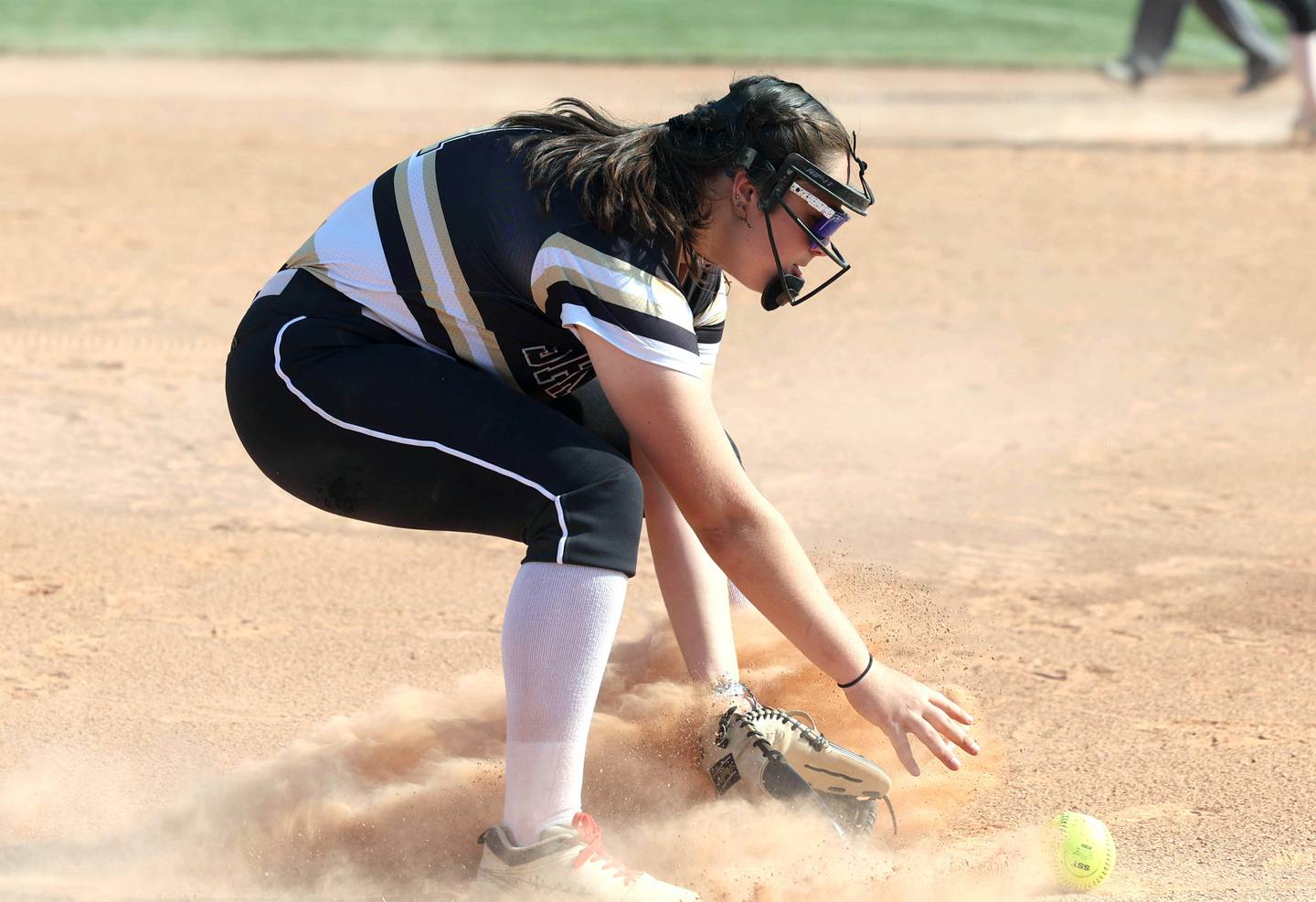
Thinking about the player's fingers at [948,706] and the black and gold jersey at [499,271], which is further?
the player's fingers at [948,706]

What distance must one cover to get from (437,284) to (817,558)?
153 centimetres

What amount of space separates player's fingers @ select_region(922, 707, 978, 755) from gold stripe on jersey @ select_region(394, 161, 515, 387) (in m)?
0.83

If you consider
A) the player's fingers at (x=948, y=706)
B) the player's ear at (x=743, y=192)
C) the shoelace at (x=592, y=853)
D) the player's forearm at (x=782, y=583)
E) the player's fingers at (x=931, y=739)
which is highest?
the player's ear at (x=743, y=192)

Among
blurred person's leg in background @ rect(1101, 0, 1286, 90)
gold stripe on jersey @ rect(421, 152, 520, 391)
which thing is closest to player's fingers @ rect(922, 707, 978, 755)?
gold stripe on jersey @ rect(421, 152, 520, 391)

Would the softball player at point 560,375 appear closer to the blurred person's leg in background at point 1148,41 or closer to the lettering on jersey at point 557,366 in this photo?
the lettering on jersey at point 557,366

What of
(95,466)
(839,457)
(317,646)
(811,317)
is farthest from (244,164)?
(317,646)

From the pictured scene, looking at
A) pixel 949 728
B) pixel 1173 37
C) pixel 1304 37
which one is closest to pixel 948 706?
pixel 949 728

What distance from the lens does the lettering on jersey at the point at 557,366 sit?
251 cm

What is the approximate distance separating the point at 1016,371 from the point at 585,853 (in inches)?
161

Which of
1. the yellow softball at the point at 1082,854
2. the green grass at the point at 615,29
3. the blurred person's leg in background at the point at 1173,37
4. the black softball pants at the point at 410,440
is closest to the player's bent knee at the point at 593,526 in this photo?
the black softball pants at the point at 410,440

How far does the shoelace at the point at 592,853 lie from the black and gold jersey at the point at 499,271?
659 mm

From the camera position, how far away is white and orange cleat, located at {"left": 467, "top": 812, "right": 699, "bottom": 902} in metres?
2.38

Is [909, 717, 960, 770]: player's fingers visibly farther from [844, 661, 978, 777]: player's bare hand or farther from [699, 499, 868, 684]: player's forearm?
[699, 499, 868, 684]: player's forearm

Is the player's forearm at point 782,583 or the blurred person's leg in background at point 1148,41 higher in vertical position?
the player's forearm at point 782,583
